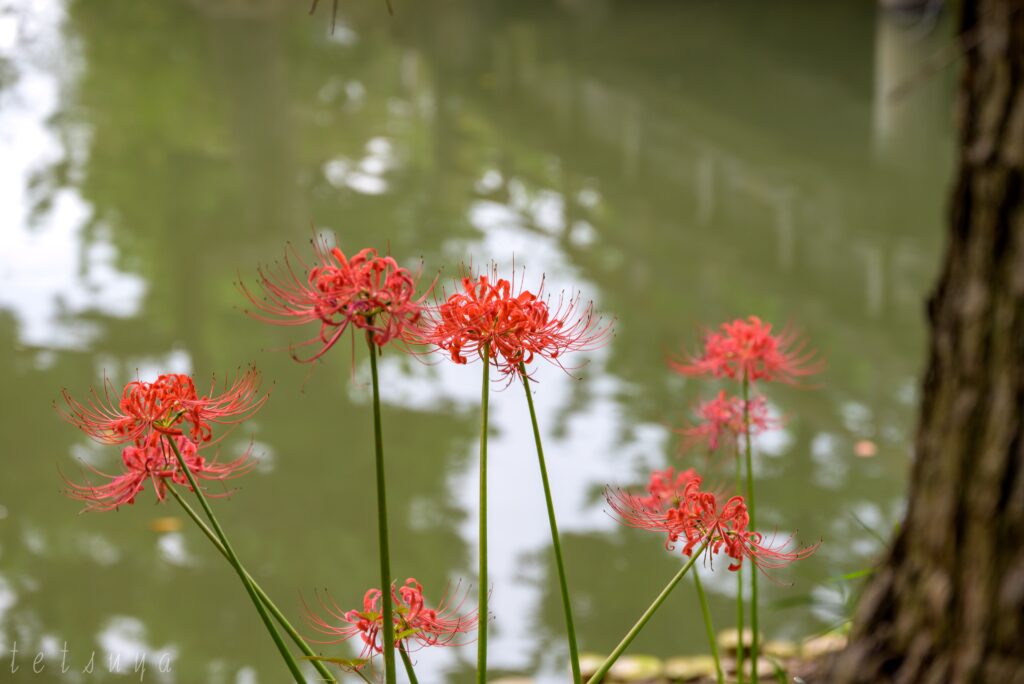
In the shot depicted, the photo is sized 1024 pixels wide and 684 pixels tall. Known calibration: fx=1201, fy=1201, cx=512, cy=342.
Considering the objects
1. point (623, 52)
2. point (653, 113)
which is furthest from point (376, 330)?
Answer: point (623, 52)

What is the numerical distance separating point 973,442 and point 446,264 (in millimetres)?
4602

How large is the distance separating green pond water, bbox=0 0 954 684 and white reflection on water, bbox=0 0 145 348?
25mm

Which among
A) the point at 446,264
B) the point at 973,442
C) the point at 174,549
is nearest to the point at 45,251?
the point at 446,264

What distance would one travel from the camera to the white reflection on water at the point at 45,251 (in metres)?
5.00

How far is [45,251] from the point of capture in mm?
5785

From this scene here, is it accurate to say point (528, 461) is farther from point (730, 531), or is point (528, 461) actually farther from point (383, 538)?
point (383, 538)

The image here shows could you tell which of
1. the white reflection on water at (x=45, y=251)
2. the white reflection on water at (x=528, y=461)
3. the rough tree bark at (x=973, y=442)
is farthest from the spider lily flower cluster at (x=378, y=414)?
the white reflection on water at (x=45, y=251)

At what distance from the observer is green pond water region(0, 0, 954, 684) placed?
321 centimetres

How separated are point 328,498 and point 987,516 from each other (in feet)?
9.28

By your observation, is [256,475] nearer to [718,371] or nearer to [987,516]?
[718,371]

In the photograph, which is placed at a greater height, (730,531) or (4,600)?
(730,531)

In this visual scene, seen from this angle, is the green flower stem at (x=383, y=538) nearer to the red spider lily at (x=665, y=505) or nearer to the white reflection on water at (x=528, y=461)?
the red spider lily at (x=665, y=505)

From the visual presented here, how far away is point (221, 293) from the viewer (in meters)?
5.37

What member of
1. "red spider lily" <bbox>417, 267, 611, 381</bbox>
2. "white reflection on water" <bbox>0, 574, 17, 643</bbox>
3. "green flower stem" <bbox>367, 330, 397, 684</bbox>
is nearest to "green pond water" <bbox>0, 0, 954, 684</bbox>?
"white reflection on water" <bbox>0, 574, 17, 643</bbox>
